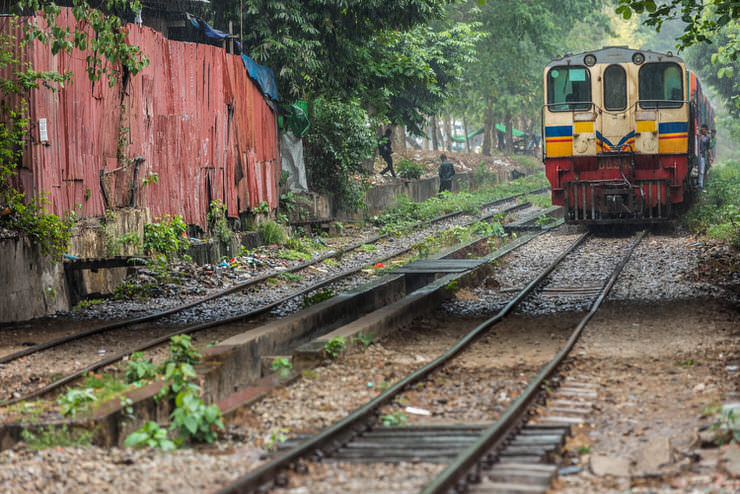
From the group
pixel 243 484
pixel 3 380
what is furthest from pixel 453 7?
pixel 243 484

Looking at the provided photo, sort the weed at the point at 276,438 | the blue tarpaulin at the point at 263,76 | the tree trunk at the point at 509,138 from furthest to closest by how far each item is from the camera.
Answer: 1. the tree trunk at the point at 509,138
2. the blue tarpaulin at the point at 263,76
3. the weed at the point at 276,438

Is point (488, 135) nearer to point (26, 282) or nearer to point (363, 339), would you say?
point (26, 282)

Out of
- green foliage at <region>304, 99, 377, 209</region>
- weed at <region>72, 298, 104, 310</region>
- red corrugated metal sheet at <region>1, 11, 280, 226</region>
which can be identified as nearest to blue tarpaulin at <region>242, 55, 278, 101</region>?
red corrugated metal sheet at <region>1, 11, 280, 226</region>

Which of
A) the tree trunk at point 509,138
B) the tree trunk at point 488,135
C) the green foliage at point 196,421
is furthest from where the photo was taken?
the tree trunk at point 509,138

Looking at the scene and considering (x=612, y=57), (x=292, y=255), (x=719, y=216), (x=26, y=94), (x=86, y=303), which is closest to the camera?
(x=26, y=94)

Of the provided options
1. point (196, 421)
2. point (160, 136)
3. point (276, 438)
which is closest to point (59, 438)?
point (196, 421)

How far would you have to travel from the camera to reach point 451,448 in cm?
583

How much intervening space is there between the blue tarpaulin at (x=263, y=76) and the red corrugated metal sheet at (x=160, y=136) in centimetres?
16

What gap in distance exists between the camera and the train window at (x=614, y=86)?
1852cm

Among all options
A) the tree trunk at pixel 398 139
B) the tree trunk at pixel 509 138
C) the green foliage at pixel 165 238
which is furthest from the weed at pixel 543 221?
the tree trunk at pixel 509 138

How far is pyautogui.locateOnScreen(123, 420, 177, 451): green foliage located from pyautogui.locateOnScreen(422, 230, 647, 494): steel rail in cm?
206

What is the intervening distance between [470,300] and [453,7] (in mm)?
28108

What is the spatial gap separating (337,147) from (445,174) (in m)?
9.03

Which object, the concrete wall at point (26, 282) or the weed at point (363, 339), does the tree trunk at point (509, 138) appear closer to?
the concrete wall at point (26, 282)
